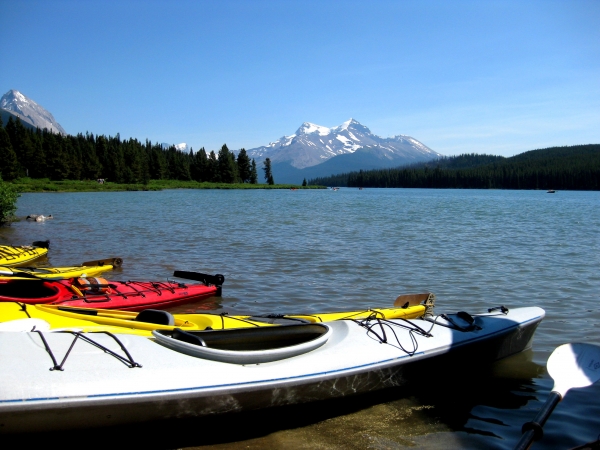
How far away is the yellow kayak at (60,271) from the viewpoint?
8109 millimetres

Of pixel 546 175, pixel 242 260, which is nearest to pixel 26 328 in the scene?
pixel 242 260

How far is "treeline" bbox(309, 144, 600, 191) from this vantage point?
128 m

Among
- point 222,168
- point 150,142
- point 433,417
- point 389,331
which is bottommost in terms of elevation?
point 433,417

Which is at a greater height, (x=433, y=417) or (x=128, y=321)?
(x=128, y=321)

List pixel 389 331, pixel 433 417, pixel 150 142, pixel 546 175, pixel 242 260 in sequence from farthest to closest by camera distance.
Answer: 1. pixel 546 175
2. pixel 150 142
3. pixel 242 260
4. pixel 389 331
5. pixel 433 417

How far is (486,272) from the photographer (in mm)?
12711

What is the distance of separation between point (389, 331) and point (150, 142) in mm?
123993

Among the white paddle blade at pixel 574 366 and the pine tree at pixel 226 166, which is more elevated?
the pine tree at pixel 226 166

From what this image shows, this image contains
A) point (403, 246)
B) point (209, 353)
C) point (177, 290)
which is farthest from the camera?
point (403, 246)

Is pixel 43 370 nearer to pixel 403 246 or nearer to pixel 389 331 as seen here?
pixel 389 331

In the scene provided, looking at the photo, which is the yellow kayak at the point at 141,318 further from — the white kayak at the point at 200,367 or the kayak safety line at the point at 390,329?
the white kayak at the point at 200,367

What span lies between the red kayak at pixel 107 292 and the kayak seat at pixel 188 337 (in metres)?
3.30

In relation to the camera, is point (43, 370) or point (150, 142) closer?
point (43, 370)

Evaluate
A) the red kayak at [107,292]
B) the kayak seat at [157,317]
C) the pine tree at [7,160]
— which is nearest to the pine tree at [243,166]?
the pine tree at [7,160]
